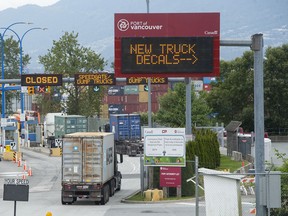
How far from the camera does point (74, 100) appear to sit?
98.2 metres

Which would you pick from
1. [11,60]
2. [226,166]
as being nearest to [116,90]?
[11,60]

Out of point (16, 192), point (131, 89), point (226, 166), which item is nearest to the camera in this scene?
point (16, 192)

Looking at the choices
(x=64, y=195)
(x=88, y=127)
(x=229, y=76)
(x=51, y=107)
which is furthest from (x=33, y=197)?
(x=51, y=107)

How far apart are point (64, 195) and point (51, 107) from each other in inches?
2923

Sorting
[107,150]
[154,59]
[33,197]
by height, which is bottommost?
[33,197]

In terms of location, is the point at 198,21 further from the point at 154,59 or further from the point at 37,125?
the point at 37,125

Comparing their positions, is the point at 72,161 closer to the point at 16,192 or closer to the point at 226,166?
the point at 16,192

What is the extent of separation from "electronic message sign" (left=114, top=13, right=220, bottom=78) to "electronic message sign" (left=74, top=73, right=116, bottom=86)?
115 ft

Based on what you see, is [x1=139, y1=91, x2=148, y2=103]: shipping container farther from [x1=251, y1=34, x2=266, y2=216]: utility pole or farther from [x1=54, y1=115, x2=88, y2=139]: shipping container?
[x1=251, y1=34, x2=266, y2=216]: utility pole

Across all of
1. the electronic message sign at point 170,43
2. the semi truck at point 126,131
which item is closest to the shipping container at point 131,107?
the semi truck at point 126,131

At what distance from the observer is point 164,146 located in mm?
35844

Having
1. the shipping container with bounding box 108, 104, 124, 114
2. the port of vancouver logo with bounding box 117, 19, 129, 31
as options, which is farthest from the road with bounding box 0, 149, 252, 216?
the shipping container with bounding box 108, 104, 124, 114

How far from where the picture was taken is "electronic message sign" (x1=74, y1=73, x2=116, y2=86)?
57250 mm

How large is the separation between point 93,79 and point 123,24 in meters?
35.9
